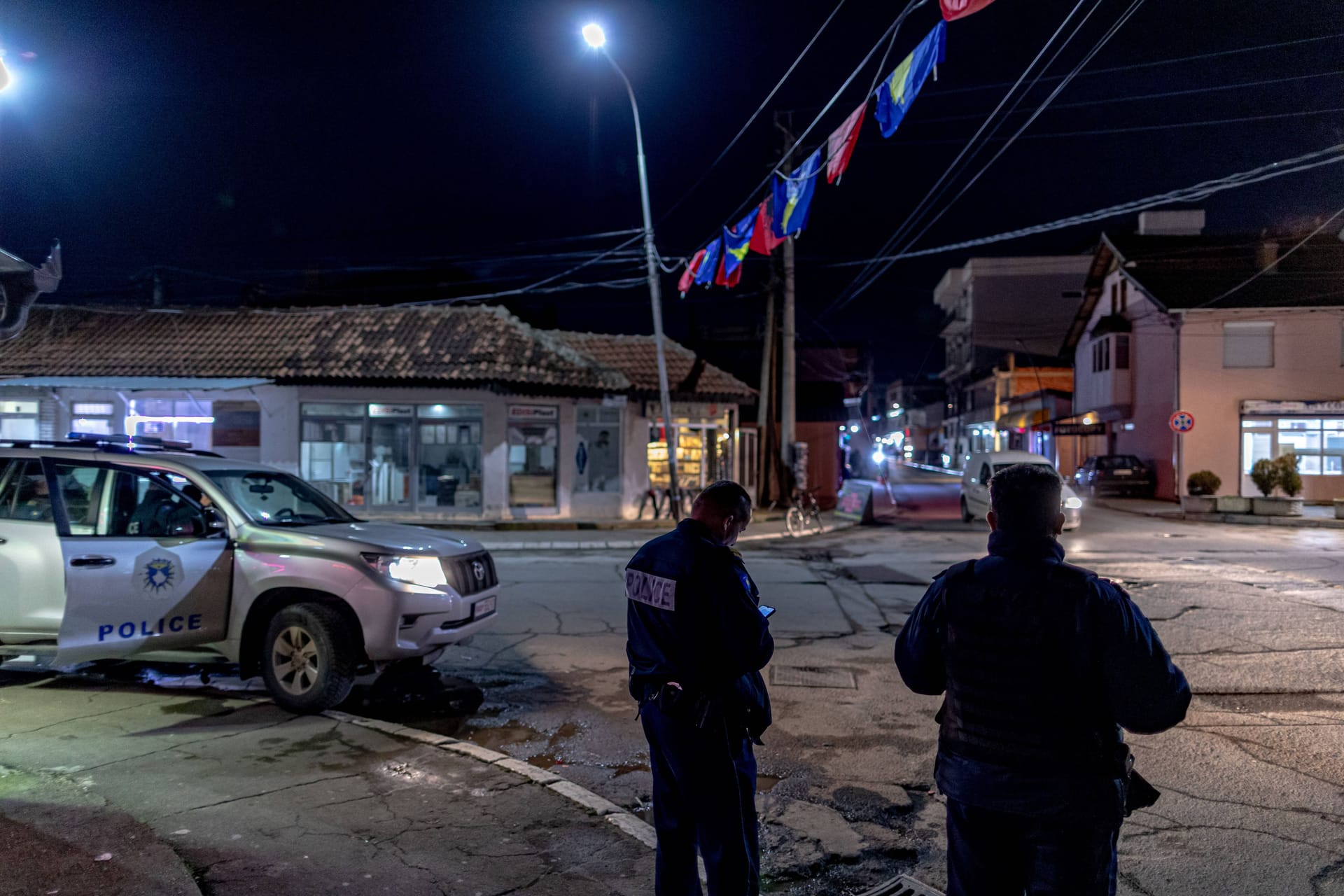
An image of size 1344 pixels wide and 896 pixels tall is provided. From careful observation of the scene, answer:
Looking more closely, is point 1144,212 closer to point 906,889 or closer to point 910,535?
point 910,535

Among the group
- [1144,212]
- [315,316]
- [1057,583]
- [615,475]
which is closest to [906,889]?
[1057,583]

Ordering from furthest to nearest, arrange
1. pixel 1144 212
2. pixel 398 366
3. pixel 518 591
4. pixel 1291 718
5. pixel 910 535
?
pixel 1144 212 < pixel 398 366 < pixel 910 535 < pixel 518 591 < pixel 1291 718

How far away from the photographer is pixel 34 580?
6.78 m

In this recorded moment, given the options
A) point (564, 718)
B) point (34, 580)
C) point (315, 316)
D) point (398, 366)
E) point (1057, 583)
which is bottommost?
point (564, 718)

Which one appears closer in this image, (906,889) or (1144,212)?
(906,889)

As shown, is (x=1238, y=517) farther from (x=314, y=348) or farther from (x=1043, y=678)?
(x=1043, y=678)

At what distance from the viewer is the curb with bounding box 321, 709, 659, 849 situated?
187 inches

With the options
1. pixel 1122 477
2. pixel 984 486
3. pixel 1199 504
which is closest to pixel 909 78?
pixel 984 486

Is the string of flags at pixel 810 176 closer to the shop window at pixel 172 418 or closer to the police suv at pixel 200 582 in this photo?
the police suv at pixel 200 582

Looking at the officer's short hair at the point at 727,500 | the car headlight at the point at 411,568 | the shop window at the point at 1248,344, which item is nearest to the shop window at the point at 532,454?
the car headlight at the point at 411,568

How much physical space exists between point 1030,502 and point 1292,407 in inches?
1375

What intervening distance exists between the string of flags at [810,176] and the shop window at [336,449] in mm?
9166

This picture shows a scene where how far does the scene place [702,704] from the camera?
323 centimetres

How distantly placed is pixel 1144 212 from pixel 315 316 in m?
46.1
